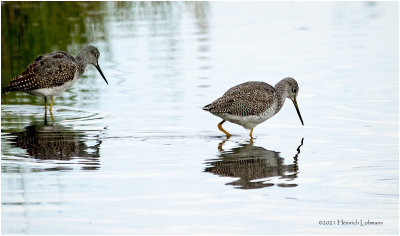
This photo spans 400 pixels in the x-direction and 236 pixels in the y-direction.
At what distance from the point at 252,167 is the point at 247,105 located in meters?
1.75

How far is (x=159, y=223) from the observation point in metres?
7.51

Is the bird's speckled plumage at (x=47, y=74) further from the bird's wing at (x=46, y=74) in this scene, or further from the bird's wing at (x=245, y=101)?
the bird's wing at (x=245, y=101)

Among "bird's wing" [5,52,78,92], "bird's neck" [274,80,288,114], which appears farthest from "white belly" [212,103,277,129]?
"bird's wing" [5,52,78,92]

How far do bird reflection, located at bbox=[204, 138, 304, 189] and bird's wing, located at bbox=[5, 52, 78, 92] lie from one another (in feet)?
12.1

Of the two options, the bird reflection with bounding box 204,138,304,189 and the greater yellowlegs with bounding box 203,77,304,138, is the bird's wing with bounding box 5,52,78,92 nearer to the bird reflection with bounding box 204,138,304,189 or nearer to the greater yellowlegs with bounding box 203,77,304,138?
the greater yellowlegs with bounding box 203,77,304,138

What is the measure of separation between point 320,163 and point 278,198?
5.42ft

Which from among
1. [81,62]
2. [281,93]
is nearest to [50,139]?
[81,62]

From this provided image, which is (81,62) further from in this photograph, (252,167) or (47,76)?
(252,167)

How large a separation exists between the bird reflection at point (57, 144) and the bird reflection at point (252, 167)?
4.77 ft

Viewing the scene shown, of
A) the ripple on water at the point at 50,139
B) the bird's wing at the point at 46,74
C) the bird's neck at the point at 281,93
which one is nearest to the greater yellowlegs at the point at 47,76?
the bird's wing at the point at 46,74

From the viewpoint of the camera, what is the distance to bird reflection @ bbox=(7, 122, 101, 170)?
1003 centimetres

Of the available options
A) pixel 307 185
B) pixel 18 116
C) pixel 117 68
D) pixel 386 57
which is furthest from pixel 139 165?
pixel 386 57

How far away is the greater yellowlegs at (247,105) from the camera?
1106 centimetres

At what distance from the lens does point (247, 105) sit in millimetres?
11125
